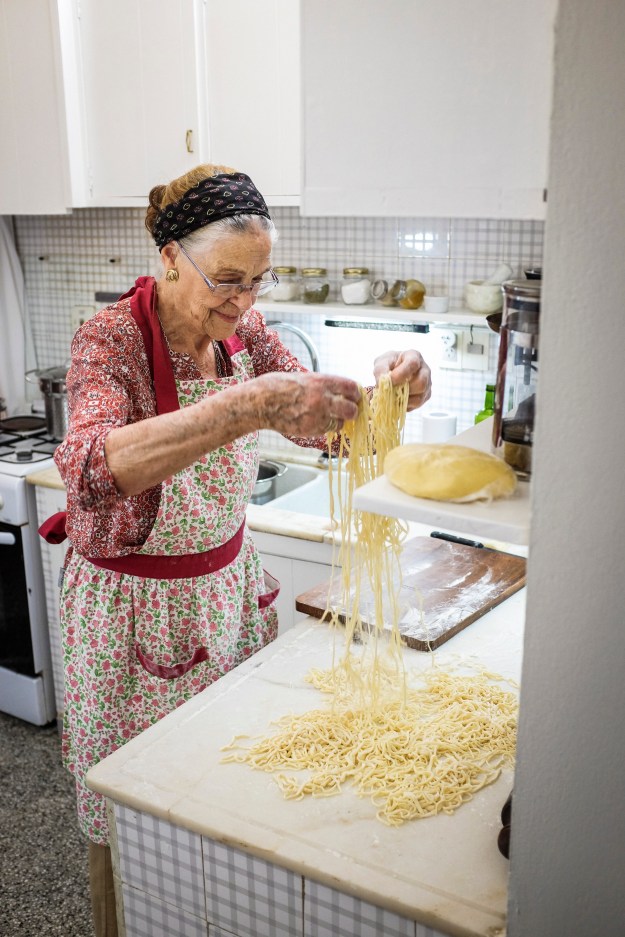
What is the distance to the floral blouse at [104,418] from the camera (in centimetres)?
131

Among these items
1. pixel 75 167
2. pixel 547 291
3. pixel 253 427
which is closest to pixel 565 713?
pixel 547 291

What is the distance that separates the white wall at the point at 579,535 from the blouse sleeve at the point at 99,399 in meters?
0.70

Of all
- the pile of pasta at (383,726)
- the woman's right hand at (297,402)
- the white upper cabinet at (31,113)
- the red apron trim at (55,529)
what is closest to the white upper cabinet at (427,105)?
the woman's right hand at (297,402)

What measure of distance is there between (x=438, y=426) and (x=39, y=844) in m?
1.87

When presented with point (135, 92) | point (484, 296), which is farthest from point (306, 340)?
point (135, 92)

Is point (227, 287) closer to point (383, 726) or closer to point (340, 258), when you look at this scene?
point (383, 726)

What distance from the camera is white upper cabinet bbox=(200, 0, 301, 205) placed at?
8.26 ft

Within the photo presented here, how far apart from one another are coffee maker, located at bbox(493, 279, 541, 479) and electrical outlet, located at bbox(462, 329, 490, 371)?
1793 mm

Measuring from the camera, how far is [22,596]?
125 inches

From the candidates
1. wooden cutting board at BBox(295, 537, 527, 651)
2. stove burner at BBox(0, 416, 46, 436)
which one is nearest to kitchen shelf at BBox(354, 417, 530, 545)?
wooden cutting board at BBox(295, 537, 527, 651)

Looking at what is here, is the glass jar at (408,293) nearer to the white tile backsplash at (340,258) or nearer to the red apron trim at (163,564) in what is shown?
the white tile backsplash at (340,258)

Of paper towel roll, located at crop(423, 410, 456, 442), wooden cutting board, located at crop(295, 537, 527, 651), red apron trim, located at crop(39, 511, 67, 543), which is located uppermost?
paper towel roll, located at crop(423, 410, 456, 442)

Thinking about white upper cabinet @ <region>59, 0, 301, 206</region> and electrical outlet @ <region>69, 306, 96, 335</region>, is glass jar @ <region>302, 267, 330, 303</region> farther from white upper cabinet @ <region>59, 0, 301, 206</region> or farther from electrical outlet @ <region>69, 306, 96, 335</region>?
electrical outlet @ <region>69, 306, 96, 335</region>

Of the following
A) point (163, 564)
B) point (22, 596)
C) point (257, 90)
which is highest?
point (257, 90)
